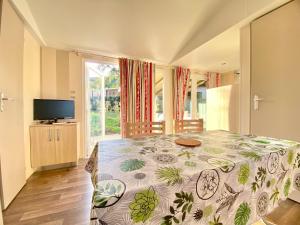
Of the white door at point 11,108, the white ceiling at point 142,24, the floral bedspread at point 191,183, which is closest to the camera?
the floral bedspread at point 191,183

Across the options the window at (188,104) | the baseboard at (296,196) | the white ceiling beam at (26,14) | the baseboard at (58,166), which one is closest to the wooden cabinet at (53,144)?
the baseboard at (58,166)

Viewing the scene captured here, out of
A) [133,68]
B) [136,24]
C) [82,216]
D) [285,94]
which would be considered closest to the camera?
[82,216]

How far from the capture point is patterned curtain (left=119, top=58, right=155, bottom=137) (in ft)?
11.7

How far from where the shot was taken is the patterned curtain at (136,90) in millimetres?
3562

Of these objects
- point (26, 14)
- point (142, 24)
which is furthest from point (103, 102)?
point (26, 14)

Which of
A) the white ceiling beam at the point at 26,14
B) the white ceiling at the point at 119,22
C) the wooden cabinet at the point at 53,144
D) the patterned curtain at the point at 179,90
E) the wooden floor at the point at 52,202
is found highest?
the white ceiling at the point at 119,22

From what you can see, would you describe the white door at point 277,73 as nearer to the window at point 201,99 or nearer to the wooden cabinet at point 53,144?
the window at point 201,99

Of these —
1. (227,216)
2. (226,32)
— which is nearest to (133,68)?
(226,32)

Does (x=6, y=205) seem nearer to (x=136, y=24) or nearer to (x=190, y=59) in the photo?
(x=136, y=24)

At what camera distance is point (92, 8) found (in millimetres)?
2209

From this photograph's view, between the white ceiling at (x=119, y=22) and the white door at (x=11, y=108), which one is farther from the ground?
the white ceiling at (x=119, y=22)

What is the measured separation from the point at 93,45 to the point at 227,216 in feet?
10.5

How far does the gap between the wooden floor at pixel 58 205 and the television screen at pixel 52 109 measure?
1.01m

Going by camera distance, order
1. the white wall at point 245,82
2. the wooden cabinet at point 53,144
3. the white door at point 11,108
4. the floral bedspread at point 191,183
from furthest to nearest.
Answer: the wooden cabinet at point 53,144, the white wall at point 245,82, the white door at point 11,108, the floral bedspread at point 191,183
